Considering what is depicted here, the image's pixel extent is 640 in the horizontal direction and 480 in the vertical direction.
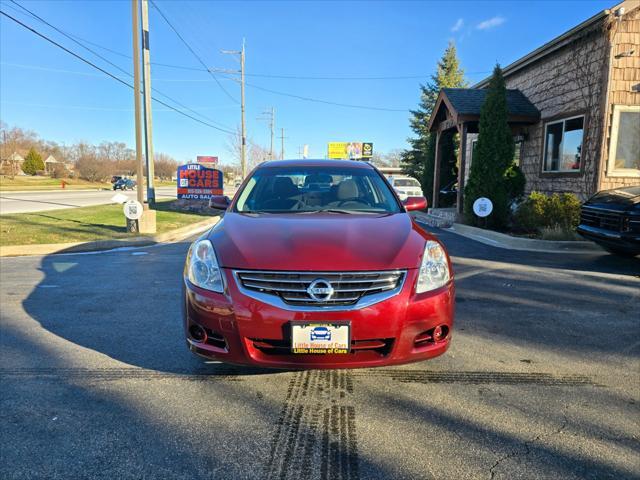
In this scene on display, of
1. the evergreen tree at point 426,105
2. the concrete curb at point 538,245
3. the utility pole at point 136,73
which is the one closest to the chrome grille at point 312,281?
the concrete curb at point 538,245

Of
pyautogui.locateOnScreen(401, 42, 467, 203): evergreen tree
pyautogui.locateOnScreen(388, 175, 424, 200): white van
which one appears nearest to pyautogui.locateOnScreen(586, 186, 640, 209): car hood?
pyautogui.locateOnScreen(388, 175, 424, 200): white van

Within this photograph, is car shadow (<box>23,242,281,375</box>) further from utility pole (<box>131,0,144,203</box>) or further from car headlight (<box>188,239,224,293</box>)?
utility pole (<box>131,0,144,203</box>)

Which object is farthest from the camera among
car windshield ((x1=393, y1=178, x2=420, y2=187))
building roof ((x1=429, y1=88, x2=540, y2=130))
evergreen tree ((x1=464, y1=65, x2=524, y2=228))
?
car windshield ((x1=393, y1=178, x2=420, y2=187))

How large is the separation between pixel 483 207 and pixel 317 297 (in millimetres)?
9228

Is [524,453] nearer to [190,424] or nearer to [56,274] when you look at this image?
[190,424]

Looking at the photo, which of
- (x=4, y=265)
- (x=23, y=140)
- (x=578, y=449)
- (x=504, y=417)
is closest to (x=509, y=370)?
(x=504, y=417)

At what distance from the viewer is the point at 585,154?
36.6 feet

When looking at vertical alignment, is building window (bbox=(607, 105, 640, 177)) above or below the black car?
above

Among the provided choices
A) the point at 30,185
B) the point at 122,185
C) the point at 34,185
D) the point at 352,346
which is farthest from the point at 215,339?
the point at 34,185

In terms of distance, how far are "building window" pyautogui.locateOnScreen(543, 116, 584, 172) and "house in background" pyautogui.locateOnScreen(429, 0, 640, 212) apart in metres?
0.03

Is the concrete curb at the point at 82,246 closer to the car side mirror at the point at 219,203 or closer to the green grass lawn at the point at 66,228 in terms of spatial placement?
the green grass lawn at the point at 66,228

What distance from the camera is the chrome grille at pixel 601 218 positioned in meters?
6.67

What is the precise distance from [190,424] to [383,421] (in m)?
1.13

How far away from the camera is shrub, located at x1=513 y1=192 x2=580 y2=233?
377 inches
